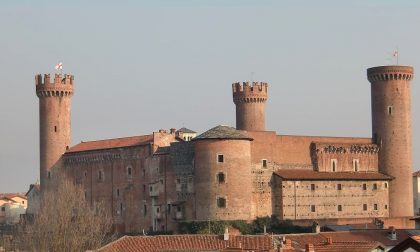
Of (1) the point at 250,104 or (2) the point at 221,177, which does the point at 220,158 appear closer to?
(2) the point at 221,177

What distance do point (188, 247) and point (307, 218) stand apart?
24.3 m

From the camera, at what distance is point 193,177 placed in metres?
69.1

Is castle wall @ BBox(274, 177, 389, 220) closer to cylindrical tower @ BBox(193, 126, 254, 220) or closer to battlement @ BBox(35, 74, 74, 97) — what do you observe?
cylindrical tower @ BBox(193, 126, 254, 220)

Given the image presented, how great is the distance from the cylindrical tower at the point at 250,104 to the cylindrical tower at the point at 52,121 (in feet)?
41.8

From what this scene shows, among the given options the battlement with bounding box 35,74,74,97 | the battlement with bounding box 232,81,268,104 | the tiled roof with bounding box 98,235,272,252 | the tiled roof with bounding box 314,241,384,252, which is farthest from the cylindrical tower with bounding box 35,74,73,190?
the tiled roof with bounding box 314,241,384,252

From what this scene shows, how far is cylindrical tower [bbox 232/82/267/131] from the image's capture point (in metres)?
82.0

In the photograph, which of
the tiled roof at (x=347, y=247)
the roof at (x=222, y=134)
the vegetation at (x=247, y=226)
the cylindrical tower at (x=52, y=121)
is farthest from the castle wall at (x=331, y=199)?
the tiled roof at (x=347, y=247)

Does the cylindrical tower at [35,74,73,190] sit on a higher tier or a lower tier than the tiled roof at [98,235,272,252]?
higher

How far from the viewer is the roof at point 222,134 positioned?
68188 millimetres

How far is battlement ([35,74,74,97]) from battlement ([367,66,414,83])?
22388 mm

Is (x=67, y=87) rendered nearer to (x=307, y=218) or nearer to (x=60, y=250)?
(x=307, y=218)

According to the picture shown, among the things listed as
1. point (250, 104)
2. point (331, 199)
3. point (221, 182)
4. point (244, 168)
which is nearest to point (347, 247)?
point (221, 182)

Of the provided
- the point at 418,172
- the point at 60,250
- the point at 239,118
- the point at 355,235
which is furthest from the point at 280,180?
the point at 418,172

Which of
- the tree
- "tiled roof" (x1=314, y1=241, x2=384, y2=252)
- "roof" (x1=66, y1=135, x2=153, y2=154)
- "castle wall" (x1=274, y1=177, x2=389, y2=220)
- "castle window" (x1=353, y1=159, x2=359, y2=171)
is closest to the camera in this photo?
"tiled roof" (x1=314, y1=241, x2=384, y2=252)
